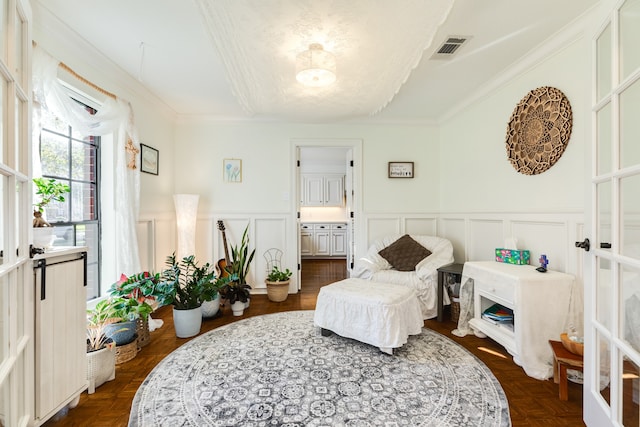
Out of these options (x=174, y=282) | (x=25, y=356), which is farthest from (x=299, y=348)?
(x=25, y=356)

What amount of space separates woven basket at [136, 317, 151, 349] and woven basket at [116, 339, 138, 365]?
123 mm

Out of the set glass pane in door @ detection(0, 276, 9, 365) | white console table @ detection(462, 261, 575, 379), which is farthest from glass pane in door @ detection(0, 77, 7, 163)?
white console table @ detection(462, 261, 575, 379)

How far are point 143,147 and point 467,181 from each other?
3671 millimetres

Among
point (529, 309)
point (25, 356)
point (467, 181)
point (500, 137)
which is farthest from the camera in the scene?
point (467, 181)

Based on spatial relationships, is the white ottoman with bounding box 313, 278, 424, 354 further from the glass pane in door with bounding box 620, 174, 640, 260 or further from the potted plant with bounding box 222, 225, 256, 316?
the glass pane in door with bounding box 620, 174, 640, 260

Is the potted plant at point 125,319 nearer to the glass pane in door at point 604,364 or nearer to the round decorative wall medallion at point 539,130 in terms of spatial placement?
the glass pane in door at point 604,364

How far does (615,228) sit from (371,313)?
147 centimetres

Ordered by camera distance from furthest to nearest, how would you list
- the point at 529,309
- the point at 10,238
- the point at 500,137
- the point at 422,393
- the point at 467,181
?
the point at 467,181 → the point at 500,137 → the point at 529,309 → the point at 422,393 → the point at 10,238

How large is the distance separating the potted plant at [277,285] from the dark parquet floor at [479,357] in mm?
817

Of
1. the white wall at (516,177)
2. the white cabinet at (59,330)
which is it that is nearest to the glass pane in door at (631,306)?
the white wall at (516,177)

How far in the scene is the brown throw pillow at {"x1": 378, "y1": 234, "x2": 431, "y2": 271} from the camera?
10.3ft

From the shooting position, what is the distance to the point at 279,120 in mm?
3684

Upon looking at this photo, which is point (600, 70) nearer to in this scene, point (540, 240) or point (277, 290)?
point (540, 240)

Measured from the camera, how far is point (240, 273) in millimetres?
3291
